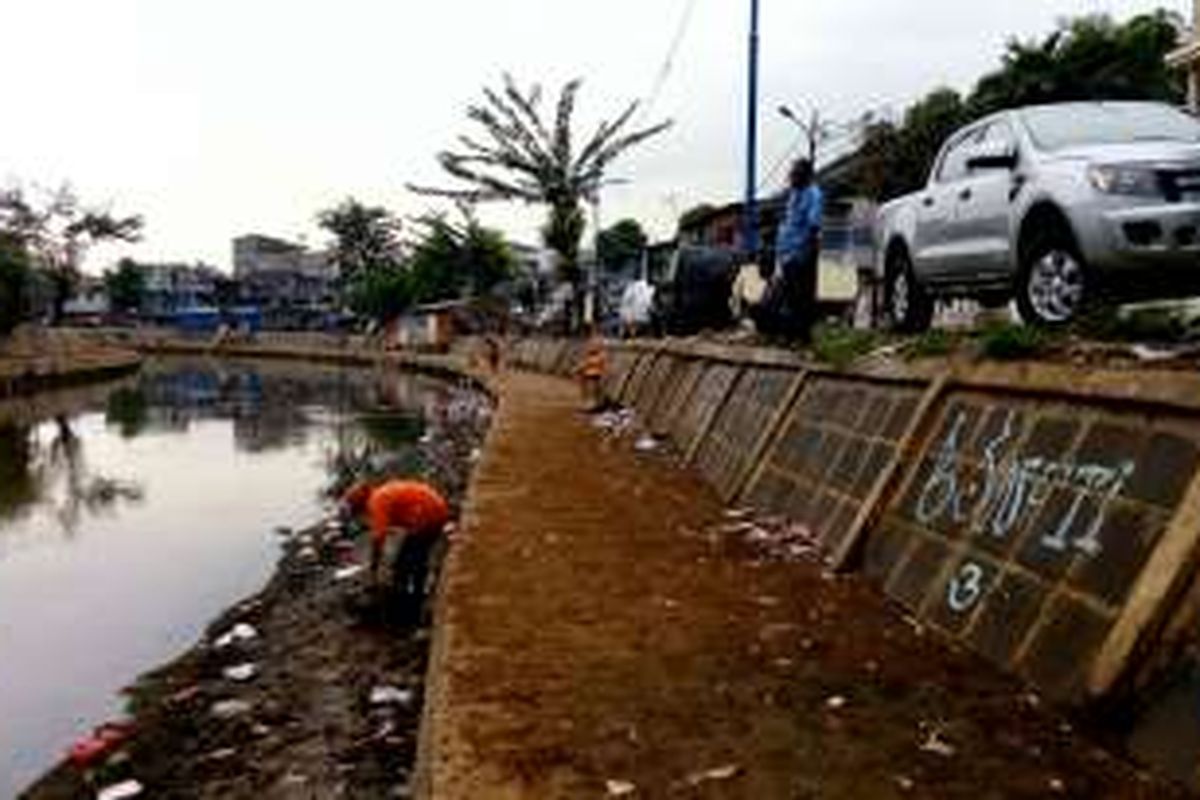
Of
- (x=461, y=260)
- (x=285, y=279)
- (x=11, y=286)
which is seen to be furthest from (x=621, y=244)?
(x=285, y=279)

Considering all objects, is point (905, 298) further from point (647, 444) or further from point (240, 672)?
point (240, 672)

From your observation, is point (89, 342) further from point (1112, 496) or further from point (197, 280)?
point (1112, 496)

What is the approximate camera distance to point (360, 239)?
372 ft

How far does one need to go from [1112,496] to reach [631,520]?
6.54 m

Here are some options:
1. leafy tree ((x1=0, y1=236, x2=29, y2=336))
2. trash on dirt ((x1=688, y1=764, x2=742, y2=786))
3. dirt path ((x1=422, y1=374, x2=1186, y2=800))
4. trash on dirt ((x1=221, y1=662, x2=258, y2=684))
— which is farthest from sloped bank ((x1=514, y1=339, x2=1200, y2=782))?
leafy tree ((x1=0, y1=236, x2=29, y2=336))

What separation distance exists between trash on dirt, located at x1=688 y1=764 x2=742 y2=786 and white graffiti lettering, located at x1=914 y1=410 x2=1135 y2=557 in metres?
2.10

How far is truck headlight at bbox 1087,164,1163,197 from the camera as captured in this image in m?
11.5

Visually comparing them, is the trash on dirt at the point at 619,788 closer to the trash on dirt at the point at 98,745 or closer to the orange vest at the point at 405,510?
the trash on dirt at the point at 98,745

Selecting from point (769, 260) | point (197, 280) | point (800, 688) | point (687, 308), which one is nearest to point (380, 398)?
point (687, 308)

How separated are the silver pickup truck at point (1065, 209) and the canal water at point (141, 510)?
7.59 m

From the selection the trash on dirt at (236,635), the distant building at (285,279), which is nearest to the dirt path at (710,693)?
the trash on dirt at (236,635)

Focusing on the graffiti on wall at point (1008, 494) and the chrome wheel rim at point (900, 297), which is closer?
the graffiti on wall at point (1008, 494)

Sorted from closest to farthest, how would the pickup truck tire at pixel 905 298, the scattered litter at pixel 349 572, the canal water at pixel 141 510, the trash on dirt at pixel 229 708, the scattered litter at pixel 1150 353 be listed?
1. the scattered litter at pixel 1150 353
2. the trash on dirt at pixel 229 708
3. the canal water at pixel 141 510
4. the pickup truck tire at pixel 905 298
5. the scattered litter at pixel 349 572

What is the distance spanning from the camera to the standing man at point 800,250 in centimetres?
1554
